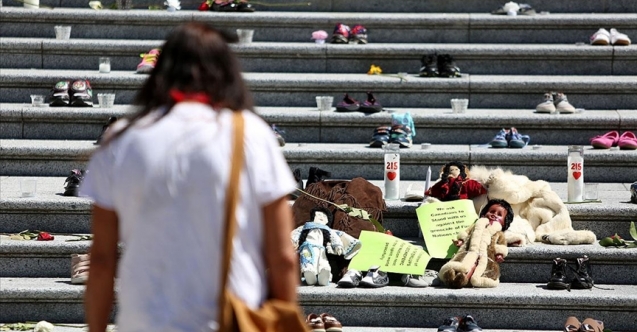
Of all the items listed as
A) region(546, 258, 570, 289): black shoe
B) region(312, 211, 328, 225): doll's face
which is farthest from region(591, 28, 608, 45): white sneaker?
region(312, 211, 328, 225): doll's face

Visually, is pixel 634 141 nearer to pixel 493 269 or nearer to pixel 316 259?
pixel 493 269

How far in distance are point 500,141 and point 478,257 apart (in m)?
1.50

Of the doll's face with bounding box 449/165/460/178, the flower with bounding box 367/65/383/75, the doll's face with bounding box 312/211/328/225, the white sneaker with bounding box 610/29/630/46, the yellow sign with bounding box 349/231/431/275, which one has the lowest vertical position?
the yellow sign with bounding box 349/231/431/275

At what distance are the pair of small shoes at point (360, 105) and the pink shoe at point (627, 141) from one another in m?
1.64

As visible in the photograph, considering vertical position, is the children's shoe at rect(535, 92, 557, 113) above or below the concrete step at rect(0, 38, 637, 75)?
below

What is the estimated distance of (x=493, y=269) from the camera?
246 inches

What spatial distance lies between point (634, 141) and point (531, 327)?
6.38 feet

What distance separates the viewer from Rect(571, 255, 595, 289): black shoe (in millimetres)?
6223

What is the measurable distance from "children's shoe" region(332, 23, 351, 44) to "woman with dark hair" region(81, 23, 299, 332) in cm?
593

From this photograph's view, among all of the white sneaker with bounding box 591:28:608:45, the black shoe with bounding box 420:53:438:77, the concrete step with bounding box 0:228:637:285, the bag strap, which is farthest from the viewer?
the white sneaker with bounding box 591:28:608:45

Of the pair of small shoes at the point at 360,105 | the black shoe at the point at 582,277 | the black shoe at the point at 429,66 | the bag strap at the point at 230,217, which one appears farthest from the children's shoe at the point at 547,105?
the bag strap at the point at 230,217

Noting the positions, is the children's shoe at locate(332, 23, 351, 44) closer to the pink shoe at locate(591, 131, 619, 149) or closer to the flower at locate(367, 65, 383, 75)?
the flower at locate(367, 65, 383, 75)

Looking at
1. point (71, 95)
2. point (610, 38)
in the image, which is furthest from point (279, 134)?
point (610, 38)

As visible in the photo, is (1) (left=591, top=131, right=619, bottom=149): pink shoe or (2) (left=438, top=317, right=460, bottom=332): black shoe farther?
(1) (left=591, top=131, right=619, bottom=149): pink shoe
